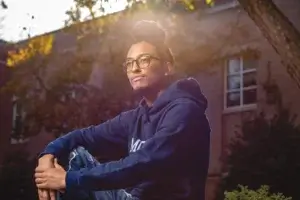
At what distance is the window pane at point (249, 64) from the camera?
41.4 feet

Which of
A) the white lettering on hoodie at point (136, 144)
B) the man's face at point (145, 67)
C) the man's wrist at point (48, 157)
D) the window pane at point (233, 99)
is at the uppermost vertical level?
the window pane at point (233, 99)

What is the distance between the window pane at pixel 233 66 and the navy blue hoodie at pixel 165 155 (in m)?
10.4

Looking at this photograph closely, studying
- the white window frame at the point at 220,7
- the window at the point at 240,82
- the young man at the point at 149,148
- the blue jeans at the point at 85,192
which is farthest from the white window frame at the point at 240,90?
the blue jeans at the point at 85,192

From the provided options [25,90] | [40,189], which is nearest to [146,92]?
[40,189]

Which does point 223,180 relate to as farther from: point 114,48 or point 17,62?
point 17,62

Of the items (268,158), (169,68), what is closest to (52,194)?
(169,68)

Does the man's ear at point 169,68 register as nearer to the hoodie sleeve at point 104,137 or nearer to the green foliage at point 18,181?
the hoodie sleeve at point 104,137

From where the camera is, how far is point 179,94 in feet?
8.57

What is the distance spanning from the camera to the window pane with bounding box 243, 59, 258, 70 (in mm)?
12609

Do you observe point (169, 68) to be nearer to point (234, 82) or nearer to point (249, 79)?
point (249, 79)

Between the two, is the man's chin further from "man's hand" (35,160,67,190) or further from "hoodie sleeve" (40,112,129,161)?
"man's hand" (35,160,67,190)

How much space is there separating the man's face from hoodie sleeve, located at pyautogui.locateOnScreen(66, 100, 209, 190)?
0.74 feet

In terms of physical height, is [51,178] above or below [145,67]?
below

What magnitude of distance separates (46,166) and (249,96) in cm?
1044
